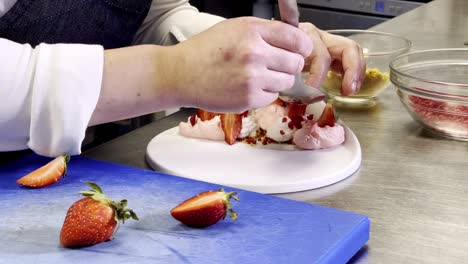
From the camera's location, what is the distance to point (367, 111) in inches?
47.9

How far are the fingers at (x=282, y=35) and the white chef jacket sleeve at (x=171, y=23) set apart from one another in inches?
16.4

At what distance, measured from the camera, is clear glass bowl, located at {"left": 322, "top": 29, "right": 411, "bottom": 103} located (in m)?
1.21

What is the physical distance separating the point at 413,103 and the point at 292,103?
170mm

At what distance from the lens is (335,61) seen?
1178mm

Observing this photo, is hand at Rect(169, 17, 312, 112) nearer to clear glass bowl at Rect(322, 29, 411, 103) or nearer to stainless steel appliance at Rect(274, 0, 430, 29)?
clear glass bowl at Rect(322, 29, 411, 103)

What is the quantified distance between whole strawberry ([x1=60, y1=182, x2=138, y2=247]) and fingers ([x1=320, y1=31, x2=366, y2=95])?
459 mm

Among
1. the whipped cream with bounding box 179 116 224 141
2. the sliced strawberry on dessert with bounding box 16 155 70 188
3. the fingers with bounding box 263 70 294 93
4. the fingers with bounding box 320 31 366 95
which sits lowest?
the whipped cream with bounding box 179 116 224 141

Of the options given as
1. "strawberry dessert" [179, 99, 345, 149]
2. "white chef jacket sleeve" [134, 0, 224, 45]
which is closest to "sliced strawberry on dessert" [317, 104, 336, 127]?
"strawberry dessert" [179, 99, 345, 149]

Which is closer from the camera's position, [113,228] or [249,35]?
[113,228]

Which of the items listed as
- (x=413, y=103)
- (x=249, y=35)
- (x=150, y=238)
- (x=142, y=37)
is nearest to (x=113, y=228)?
(x=150, y=238)

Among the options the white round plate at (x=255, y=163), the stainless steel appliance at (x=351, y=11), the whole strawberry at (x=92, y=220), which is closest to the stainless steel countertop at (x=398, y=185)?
the white round plate at (x=255, y=163)

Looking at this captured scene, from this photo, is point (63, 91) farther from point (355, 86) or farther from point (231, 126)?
point (355, 86)

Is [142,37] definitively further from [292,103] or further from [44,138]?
[44,138]

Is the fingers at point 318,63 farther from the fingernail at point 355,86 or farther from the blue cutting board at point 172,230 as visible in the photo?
the blue cutting board at point 172,230
